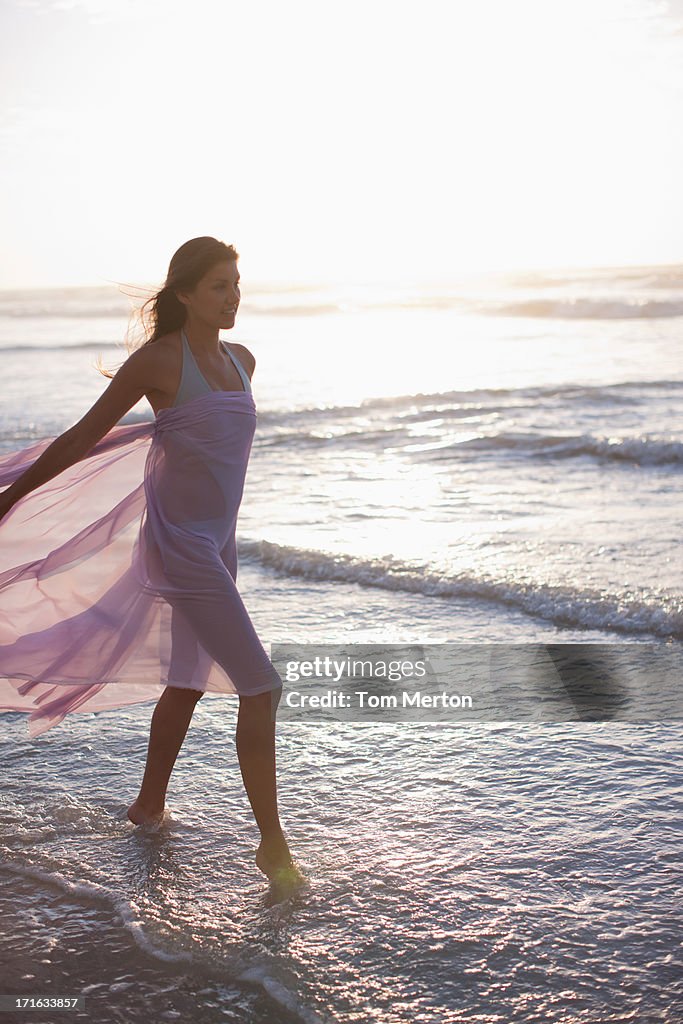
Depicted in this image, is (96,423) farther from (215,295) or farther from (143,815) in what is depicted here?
Answer: (143,815)

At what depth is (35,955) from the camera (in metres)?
3.08


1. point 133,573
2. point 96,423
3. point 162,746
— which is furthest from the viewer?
point 162,746

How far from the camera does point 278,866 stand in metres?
3.43

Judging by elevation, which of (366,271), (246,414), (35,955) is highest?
(366,271)

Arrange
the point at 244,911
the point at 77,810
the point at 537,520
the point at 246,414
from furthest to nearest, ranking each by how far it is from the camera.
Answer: the point at 537,520, the point at 77,810, the point at 246,414, the point at 244,911

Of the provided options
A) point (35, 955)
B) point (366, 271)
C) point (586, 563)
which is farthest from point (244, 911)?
point (366, 271)

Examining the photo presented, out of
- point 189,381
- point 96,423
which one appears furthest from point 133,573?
point 189,381

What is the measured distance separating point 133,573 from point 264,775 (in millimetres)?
806

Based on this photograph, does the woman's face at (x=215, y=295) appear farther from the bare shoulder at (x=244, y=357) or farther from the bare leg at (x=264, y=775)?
the bare leg at (x=264, y=775)

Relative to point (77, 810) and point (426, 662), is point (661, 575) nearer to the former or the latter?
point (426, 662)

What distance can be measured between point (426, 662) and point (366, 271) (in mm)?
Answer: 72695

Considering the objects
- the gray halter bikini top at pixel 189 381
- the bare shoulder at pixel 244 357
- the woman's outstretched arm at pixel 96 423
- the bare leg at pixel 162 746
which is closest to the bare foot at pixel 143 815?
the bare leg at pixel 162 746

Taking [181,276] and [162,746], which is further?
[162,746]

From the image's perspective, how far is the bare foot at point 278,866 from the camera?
3402 mm
